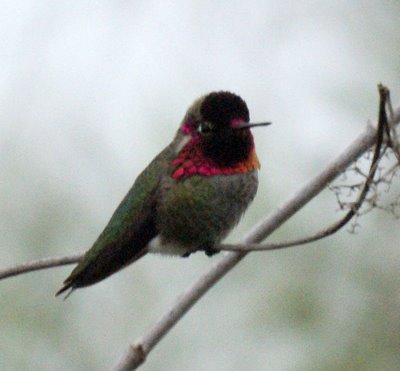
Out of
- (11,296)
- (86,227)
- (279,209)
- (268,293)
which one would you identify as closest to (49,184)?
(86,227)

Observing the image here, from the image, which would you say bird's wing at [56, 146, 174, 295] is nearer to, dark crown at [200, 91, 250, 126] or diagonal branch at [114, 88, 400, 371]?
dark crown at [200, 91, 250, 126]

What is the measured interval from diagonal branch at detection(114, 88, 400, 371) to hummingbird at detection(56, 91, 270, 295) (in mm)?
725

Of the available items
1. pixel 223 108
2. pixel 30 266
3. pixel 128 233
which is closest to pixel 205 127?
pixel 223 108

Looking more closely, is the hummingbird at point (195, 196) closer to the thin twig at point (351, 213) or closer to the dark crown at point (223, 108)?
the dark crown at point (223, 108)

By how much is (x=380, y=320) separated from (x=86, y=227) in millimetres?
2775

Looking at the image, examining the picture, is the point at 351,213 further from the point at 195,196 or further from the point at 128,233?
the point at 128,233

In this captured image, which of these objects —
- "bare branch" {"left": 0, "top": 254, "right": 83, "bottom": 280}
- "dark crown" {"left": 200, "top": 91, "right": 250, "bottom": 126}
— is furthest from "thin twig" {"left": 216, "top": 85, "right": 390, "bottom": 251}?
"dark crown" {"left": 200, "top": 91, "right": 250, "bottom": 126}

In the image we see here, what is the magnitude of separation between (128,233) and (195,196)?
0.36 m

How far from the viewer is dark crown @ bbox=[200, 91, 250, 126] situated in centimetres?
427

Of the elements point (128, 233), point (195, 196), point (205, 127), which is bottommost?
point (128, 233)

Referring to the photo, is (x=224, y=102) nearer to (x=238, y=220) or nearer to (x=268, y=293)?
(x=238, y=220)

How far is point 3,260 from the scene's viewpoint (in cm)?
759

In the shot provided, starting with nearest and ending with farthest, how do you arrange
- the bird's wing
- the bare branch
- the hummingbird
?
the bare branch → the bird's wing → the hummingbird

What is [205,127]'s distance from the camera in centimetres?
450
